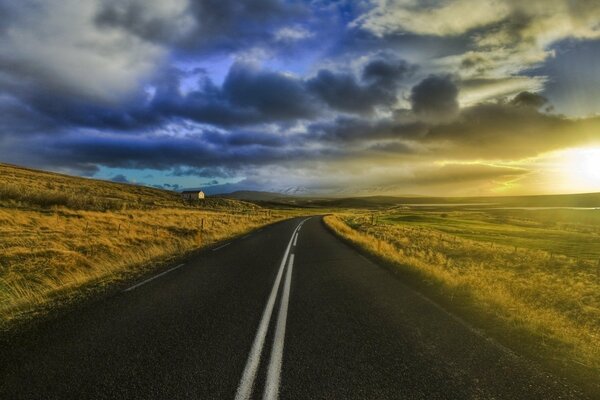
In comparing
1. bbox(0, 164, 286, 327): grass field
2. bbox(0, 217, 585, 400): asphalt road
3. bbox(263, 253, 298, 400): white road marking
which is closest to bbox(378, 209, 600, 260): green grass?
bbox(0, 217, 585, 400): asphalt road

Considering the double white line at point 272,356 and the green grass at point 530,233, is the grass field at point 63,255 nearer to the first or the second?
the double white line at point 272,356

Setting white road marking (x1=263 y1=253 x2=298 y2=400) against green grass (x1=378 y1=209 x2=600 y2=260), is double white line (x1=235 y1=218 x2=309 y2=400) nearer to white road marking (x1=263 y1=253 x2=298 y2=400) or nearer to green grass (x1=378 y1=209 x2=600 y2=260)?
white road marking (x1=263 y1=253 x2=298 y2=400)

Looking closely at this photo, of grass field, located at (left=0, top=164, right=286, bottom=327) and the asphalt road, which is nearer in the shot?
the asphalt road

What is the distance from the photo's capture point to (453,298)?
8438 mm

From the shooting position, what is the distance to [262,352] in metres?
4.85

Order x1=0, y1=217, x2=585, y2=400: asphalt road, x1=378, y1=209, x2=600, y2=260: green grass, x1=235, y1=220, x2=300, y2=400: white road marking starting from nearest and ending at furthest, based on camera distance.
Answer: x1=235, y1=220, x2=300, y2=400: white road marking
x1=0, y1=217, x2=585, y2=400: asphalt road
x1=378, y1=209, x2=600, y2=260: green grass

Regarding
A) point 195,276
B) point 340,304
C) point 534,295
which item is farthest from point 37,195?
point 534,295

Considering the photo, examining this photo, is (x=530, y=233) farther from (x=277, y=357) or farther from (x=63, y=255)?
(x=277, y=357)

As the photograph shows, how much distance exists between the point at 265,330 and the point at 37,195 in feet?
124

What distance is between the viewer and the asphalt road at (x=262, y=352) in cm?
390

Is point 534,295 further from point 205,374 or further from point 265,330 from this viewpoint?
point 205,374

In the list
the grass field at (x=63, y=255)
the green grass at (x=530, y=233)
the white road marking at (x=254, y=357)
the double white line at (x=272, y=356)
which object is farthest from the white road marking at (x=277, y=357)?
the green grass at (x=530, y=233)

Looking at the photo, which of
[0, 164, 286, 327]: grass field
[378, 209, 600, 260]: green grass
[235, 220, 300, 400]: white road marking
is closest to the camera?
[235, 220, 300, 400]: white road marking

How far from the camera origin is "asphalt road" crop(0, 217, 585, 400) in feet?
12.8
